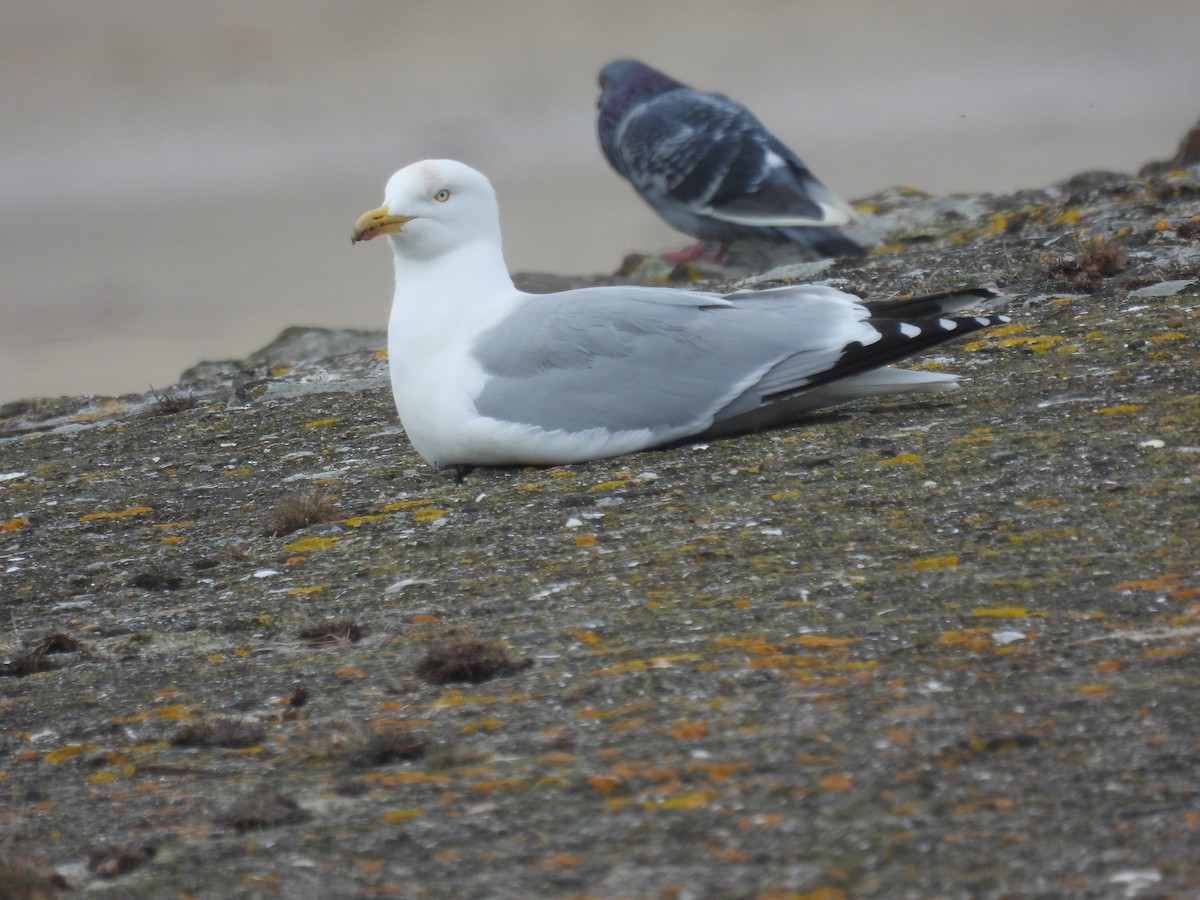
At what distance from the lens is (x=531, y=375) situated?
4.69m

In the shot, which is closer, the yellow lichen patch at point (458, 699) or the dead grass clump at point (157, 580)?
the yellow lichen patch at point (458, 699)

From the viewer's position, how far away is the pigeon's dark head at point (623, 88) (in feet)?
36.6

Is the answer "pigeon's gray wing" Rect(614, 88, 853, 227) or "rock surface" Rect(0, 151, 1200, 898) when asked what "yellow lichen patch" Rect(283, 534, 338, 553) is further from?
"pigeon's gray wing" Rect(614, 88, 853, 227)

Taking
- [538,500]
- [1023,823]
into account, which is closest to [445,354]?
[538,500]

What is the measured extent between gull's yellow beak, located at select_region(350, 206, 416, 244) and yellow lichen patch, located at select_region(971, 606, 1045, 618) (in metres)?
2.59

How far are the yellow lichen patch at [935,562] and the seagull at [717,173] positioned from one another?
616 centimetres

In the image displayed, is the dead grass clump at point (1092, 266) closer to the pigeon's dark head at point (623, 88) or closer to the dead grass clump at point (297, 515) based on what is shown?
the dead grass clump at point (297, 515)

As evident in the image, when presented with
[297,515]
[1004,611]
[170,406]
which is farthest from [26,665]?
[170,406]

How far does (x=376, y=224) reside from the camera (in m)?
4.96

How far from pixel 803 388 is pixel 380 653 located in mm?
1833

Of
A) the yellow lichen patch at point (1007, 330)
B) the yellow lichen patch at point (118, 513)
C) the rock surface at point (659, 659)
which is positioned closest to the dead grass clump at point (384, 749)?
the rock surface at point (659, 659)

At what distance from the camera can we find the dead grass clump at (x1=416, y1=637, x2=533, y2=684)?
3.30 metres

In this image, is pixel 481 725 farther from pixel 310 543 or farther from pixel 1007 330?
pixel 1007 330

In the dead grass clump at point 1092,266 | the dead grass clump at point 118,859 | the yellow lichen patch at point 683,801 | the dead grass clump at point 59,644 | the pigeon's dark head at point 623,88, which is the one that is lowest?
the yellow lichen patch at point 683,801
